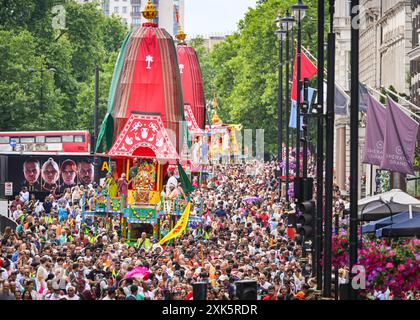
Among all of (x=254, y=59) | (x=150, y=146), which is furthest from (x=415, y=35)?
(x=254, y=59)

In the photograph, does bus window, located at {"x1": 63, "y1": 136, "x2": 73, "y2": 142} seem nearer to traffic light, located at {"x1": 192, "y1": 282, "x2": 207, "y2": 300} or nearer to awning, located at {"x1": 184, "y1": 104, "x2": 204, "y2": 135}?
awning, located at {"x1": 184, "y1": 104, "x2": 204, "y2": 135}

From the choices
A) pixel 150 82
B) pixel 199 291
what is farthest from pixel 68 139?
pixel 199 291

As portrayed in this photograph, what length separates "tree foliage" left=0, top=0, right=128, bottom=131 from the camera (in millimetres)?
78875

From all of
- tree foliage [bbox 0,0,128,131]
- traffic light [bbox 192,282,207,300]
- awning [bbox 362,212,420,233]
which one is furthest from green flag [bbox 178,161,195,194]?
tree foliage [bbox 0,0,128,131]

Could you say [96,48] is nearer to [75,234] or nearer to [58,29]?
[58,29]

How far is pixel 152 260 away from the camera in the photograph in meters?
27.0

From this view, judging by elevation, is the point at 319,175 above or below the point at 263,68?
below

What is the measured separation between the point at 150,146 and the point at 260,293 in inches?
753

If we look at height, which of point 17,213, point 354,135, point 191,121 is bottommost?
point 17,213

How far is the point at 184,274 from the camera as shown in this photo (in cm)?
2498

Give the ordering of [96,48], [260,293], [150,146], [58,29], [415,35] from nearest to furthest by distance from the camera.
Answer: [260,293]
[150,146]
[415,35]
[58,29]
[96,48]

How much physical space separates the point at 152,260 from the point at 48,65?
62.1 m

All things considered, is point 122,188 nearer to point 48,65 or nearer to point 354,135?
point 354,135

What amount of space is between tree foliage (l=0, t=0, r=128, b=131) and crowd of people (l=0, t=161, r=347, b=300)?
35.8 meters
